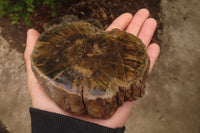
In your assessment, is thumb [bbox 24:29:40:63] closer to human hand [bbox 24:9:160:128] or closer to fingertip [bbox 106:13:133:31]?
human hand [bbox 24:9:160:128]

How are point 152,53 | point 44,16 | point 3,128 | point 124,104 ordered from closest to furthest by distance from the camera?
point 124,104
point 152,53
point 3,128
point 44,16

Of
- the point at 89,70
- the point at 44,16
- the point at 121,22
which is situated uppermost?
the point at 44,16

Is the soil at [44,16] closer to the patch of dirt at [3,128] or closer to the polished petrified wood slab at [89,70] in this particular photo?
the patch of dirt at [3,128]

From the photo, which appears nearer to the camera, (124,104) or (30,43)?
(124,104)

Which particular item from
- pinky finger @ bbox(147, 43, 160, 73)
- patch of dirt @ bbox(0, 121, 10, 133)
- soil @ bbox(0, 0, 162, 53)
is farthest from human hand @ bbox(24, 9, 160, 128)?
patch of dirt @ bbox(0, 121, 10, 133)

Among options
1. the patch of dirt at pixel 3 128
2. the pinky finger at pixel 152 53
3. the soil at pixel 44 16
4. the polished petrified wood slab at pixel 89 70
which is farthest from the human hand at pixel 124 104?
the patch of dirt at pixel 3 128

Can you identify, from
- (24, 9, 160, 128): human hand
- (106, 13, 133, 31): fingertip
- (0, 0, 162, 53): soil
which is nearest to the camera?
(24, 9, 160, 128): human hand

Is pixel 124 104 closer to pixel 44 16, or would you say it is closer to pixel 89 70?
pixel 89 70

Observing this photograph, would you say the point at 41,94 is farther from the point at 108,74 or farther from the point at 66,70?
the point at 108,74

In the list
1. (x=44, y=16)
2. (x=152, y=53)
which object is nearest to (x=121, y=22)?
(x=152, y=53)
